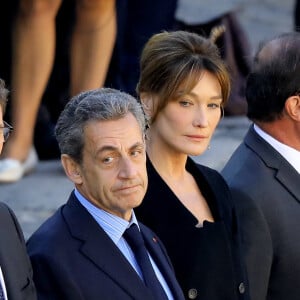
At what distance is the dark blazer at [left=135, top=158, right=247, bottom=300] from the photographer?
3893 mm

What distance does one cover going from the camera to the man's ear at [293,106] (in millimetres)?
4270

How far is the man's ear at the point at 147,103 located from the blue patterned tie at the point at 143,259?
525mm

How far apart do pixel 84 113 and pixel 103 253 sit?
415mm

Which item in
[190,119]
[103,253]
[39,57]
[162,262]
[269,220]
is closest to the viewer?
[103,253]

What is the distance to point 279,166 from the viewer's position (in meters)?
4.28

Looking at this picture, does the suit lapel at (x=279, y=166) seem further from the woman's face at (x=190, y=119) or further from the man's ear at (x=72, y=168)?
the man's ear at (x=72, y=168)

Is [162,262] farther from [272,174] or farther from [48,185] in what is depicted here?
[48,185]

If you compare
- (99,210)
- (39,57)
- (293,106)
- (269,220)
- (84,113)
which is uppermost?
(84,113)

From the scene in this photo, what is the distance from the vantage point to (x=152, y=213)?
13.0 feet

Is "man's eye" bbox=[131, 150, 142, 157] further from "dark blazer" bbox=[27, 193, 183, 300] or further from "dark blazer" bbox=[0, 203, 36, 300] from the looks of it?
"dark blazer" bbox=[0, 203, 36, 300]

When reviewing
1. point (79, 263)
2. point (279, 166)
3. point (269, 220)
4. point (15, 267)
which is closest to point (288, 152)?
point (279, 166)

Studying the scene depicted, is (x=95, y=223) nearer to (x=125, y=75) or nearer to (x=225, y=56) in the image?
(x=125, y=75)

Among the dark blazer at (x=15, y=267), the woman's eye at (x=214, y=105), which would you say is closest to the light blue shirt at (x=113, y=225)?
the dark blazer at (x=15, y=267)

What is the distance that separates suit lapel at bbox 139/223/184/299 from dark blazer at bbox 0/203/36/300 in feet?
1.38
